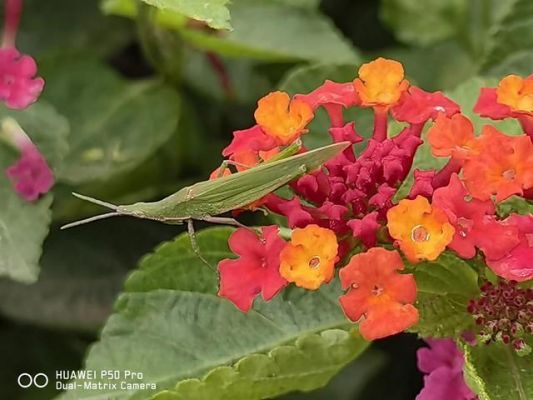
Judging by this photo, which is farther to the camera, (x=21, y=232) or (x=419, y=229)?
(x=21, y=232)

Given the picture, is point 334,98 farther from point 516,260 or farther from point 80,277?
point 80,277

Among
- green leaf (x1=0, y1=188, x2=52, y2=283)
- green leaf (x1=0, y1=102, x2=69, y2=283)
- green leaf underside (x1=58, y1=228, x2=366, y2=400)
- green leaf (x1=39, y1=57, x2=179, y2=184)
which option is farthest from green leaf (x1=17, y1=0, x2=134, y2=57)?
green leaf underside (x1=58, y1=228, x2=366, y2=400)

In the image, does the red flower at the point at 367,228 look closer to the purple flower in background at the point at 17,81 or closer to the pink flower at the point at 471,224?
the pink flower at the point at 471,224

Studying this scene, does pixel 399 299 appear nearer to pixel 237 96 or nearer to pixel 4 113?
pixel 4 113

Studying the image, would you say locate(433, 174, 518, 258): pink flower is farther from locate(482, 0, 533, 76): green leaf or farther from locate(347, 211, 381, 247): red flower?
locate(482, 0, 533, 76): green leaf

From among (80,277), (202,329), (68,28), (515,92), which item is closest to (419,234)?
(515,92)

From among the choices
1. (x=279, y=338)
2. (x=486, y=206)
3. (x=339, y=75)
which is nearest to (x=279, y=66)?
(x=339, y=75)
